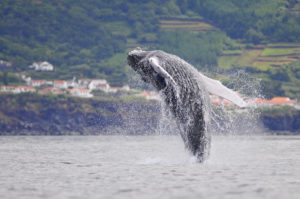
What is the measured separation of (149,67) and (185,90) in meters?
1.27

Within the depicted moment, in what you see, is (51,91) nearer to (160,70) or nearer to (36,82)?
(36,82)

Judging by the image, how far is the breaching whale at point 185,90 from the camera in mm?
18688

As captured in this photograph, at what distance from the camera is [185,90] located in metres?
18.9

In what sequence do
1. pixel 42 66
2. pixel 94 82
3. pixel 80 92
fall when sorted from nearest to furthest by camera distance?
pixel 80 92 < pixel 94 82 < pixel 42 66

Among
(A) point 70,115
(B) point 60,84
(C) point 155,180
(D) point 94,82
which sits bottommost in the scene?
(C) point 155,180

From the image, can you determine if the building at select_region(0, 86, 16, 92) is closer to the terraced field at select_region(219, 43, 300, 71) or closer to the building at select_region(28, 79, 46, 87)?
the building at select_region(28, 79, 46, 87)

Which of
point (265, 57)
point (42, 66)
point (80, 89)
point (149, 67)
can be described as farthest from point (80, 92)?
point (149, 67)

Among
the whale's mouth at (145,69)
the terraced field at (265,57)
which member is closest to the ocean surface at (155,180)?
the whale's mouth at (145,69)

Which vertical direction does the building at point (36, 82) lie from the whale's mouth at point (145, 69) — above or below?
above

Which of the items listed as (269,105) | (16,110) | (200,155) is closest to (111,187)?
(200,155)

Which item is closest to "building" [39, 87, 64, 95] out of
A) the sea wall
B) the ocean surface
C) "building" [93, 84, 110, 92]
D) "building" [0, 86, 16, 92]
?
the sea wall

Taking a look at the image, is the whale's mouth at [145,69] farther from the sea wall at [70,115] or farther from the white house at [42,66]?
the white house at [42,66]

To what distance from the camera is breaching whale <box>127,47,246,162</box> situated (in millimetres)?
18688

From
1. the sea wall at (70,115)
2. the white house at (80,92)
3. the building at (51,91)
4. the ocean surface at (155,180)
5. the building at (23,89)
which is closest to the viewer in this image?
the ocean surface at (155,180)
